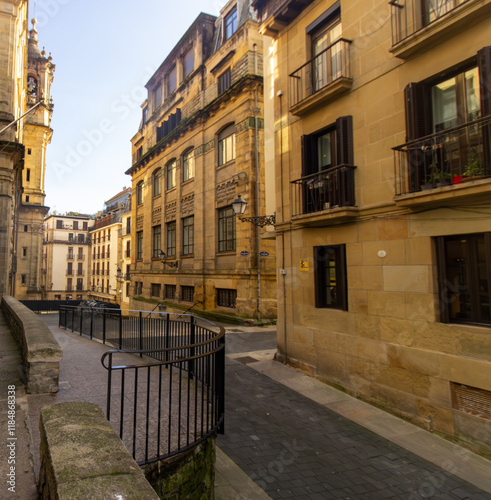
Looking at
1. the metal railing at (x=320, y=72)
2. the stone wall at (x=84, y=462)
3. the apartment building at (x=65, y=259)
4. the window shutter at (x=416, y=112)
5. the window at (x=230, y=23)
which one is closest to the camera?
the stone wall at (x=84, y=462)

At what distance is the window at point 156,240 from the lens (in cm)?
2753

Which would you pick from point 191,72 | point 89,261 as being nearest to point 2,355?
point 191,72

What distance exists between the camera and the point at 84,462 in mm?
2346

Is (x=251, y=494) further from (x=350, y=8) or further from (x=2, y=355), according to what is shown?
(x=350, y=8)

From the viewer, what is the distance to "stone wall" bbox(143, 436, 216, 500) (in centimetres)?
355

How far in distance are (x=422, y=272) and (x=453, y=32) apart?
4.24 meters

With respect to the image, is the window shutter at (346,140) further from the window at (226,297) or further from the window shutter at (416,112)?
the window at (226,297)

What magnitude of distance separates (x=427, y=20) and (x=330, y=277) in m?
5.74

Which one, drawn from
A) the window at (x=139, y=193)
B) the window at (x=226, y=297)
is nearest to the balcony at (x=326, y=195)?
the window at (x=226, y=297)

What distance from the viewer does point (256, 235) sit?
57.0ft

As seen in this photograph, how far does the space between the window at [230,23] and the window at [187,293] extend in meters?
14.7

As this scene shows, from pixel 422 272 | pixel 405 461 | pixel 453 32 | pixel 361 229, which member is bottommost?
pixel 405 461

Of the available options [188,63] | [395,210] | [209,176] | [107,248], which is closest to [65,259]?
[107,248]

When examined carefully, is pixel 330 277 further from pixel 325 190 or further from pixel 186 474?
pixel 186 474
